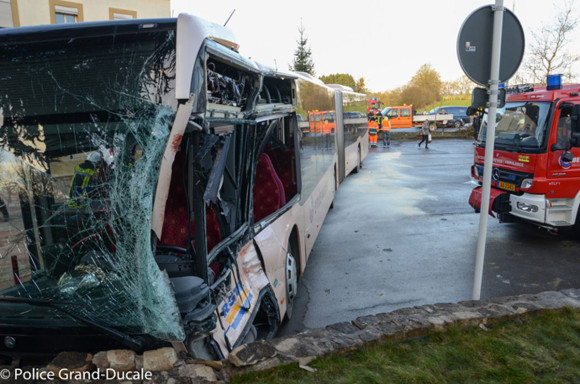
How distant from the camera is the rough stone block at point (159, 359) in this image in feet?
8.50

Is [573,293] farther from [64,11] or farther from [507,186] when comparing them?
[64,11]

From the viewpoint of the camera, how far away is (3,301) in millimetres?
2562

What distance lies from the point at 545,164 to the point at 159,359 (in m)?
6.66

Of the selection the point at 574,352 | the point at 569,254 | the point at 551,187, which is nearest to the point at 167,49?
the point at 574,352

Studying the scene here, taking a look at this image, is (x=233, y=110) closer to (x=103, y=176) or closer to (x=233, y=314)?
(x=103, y=176)

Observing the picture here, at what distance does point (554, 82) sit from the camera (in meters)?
7.58

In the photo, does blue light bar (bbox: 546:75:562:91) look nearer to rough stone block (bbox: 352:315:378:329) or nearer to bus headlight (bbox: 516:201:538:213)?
bus headlight (bbox: 516:201:538:213)

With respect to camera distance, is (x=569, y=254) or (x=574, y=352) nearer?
(x=574, y=352)

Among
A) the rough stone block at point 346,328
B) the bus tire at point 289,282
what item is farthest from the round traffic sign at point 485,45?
the bus tire at point 289,282

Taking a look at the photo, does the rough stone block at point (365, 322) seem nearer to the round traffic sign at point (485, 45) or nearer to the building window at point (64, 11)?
the round traffic sign at point (485, 45)

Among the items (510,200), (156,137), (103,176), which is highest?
(156,137)

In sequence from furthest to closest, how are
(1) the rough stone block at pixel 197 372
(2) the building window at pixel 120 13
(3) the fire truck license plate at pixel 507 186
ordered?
(2) the building window at pixel 120 13
(3) the fire truck license plate at pixel 507 186
(1) the rough stone block at pixel 197 372

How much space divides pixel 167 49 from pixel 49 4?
18911mm

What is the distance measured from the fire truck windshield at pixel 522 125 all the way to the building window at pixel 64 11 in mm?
17695
